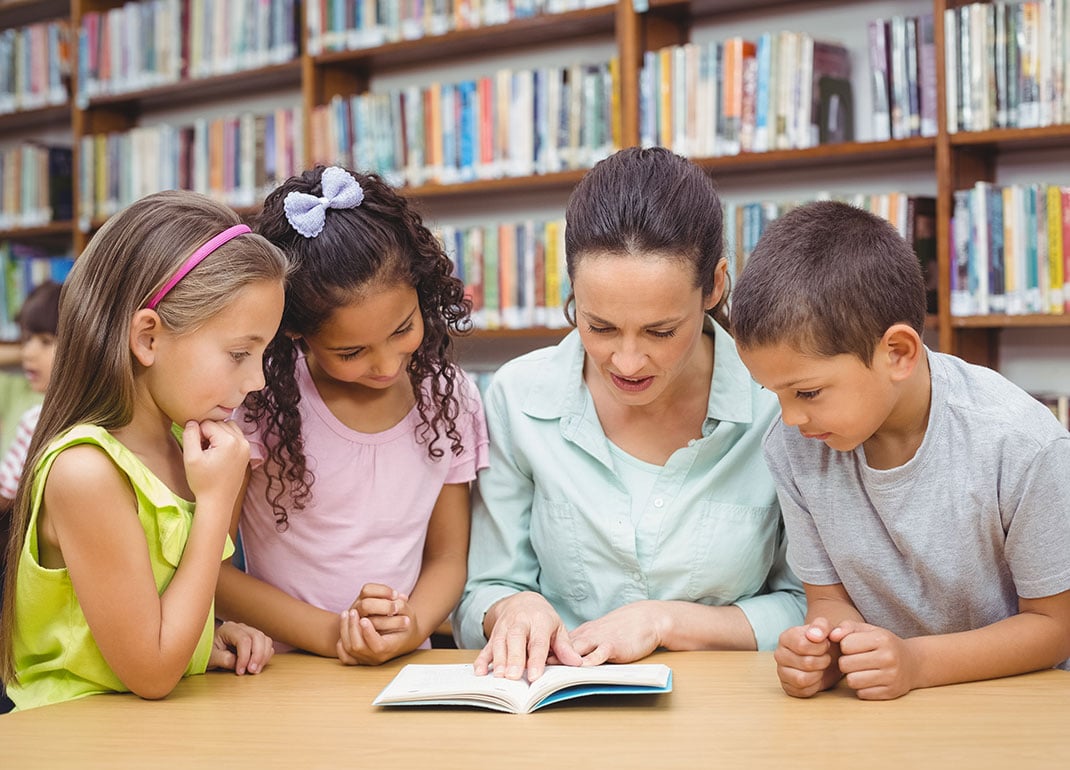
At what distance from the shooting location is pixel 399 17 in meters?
3.47

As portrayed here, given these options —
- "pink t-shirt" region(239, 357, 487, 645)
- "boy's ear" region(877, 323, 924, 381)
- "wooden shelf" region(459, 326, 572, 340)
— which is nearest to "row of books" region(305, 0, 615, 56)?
"wooden shelf" region(459, 326, 572, 340)

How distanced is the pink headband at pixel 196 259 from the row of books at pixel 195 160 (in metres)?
2.34

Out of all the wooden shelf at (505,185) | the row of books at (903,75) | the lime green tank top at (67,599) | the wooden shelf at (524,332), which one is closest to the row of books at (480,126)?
the wooden shelf at (505,185)

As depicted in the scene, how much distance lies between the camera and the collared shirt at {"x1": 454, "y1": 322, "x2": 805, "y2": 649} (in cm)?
157

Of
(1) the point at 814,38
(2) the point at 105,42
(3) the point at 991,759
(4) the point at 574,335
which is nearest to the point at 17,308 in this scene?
(2) the point at 105,42

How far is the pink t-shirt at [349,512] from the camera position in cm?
165

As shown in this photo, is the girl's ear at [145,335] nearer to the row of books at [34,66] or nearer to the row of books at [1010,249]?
the row of books at [1010,249]

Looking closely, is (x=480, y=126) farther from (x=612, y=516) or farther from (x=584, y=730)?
(x=584, y=730)

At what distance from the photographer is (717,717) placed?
1.16m

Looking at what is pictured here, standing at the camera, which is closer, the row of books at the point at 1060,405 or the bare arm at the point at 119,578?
the bare arm at the point at 119,578

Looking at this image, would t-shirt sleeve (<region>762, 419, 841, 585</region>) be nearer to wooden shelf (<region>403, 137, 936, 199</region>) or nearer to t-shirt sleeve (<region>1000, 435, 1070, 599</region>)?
t-shirt sleeve (<region>1000, 435, 1070, 599</region>)

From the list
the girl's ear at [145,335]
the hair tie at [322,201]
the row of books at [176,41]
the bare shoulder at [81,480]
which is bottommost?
the bare shoulder at [81,480]

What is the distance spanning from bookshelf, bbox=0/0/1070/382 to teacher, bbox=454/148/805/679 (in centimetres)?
123

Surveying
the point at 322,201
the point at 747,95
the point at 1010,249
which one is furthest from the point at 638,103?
the point at 322,201
